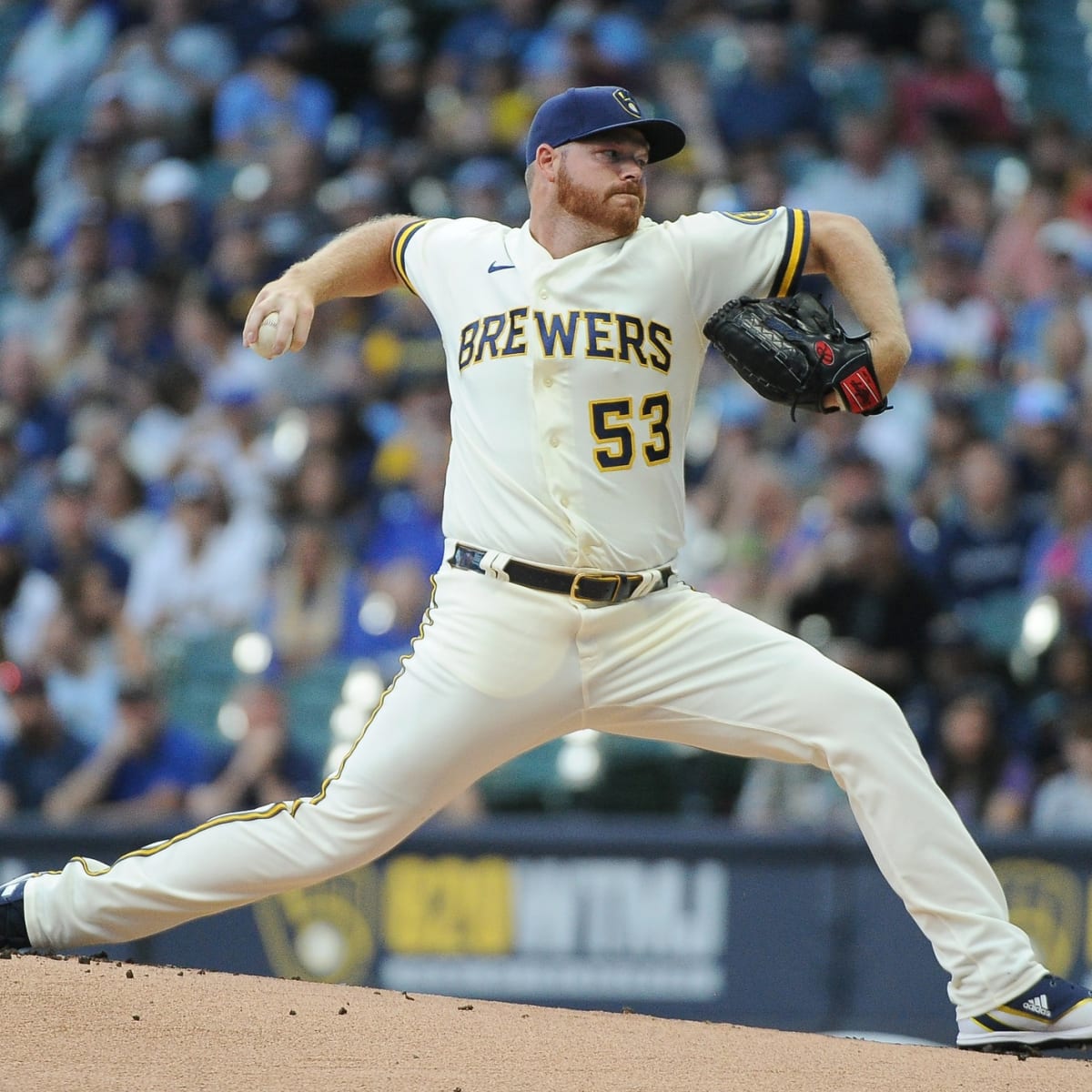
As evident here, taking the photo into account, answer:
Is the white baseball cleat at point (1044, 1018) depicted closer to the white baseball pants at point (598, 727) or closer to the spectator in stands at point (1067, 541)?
the white baseball pants at point (598, 727)

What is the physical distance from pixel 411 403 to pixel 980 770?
3.64 m

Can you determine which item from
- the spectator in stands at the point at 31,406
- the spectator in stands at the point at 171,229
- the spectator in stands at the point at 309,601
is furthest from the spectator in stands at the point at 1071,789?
the spectator in stands at the point at 171,229

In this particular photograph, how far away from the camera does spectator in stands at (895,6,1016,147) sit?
10789 millimetres

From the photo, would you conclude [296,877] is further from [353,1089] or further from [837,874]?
[837,874]

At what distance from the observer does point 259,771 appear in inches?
294

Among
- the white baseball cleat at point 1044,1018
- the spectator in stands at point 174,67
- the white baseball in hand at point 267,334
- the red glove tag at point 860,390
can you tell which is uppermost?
the spectator in stands at point 174,67

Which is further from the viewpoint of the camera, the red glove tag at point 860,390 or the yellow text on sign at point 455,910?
the yellow text on sign at point 455,910

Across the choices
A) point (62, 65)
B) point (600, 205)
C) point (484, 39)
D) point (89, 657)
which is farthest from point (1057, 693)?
point (62, 65)

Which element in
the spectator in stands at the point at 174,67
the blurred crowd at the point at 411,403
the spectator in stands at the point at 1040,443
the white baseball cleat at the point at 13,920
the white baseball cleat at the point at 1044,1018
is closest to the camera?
the white baseball cleat at the point at 1044,1018

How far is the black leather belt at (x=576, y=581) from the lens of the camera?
4.02 m

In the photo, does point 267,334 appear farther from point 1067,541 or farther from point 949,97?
point 949,97

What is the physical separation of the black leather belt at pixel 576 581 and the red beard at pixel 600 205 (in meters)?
0.80

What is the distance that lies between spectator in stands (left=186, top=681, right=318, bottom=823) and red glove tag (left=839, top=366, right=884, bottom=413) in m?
3.93

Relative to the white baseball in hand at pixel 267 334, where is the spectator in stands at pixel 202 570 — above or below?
below
